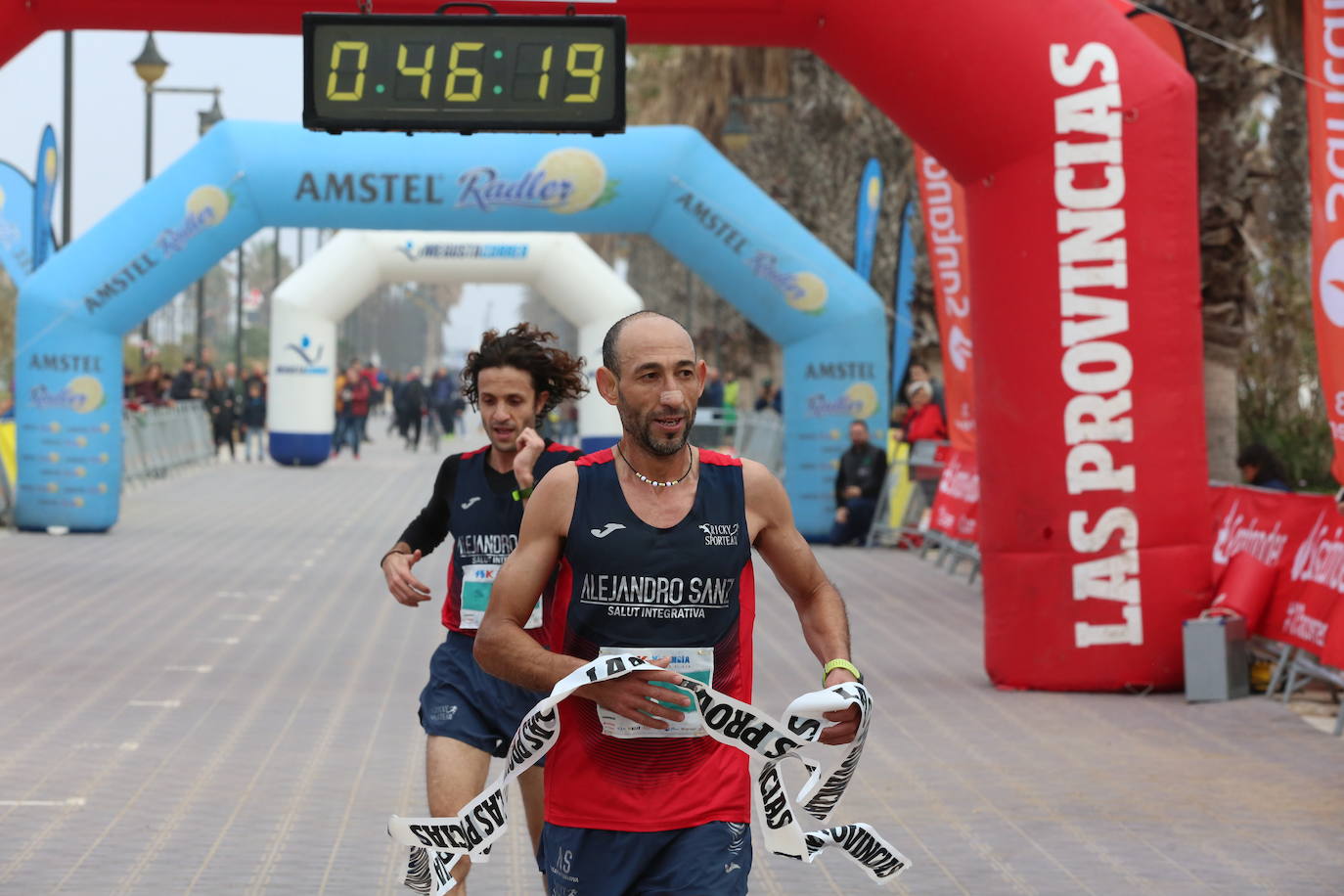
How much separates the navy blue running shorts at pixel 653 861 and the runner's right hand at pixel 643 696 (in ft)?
1.12

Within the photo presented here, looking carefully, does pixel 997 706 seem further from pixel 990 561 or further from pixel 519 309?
pixel 519 309

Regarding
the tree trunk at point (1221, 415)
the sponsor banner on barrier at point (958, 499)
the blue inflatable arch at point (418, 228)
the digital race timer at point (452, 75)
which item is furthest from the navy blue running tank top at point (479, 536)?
the blue inflatable arch at point (418, 228)

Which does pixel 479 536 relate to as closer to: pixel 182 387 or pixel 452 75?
pixel 452 75

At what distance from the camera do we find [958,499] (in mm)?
16922

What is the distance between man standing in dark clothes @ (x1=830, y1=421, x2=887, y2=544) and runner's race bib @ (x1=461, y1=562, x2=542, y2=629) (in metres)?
13.9

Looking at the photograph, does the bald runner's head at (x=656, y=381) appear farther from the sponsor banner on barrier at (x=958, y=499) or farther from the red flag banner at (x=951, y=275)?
the sponsor banner on barrier at (x=958, y=499)

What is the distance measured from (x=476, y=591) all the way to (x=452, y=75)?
9.12 ft

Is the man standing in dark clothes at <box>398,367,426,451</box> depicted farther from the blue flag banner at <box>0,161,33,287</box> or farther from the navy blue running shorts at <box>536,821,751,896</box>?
the navy blue running shorts at <box>536,821,751,896</box>

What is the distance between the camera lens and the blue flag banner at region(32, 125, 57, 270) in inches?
809

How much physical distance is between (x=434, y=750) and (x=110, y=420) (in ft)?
47.8

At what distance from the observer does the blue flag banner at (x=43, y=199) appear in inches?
809

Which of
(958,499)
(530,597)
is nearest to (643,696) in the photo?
(530,597)

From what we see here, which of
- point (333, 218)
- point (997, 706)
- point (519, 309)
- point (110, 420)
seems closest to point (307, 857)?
point (997, 706)

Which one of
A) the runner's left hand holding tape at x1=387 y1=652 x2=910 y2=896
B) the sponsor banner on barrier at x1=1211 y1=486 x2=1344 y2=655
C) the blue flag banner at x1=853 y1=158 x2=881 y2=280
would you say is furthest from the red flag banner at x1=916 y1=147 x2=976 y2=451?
the runner's left hand holding tape at x1=387 y1=652 x2=910 y2=896
